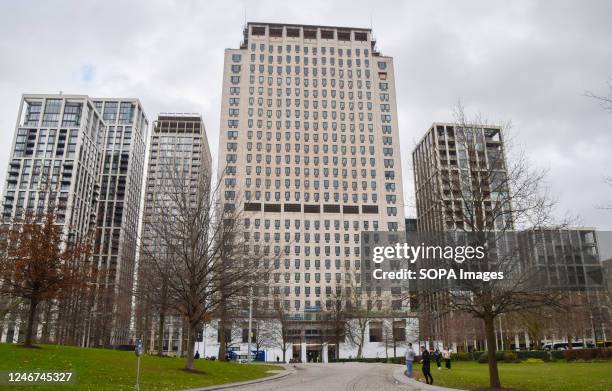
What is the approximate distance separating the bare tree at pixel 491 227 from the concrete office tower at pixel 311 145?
77.9 meters

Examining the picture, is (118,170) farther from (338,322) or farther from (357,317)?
(357,317)

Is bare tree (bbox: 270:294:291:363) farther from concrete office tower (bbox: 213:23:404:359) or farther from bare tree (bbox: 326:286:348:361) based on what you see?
concrete office tower (bbox: 213:23:404:359)

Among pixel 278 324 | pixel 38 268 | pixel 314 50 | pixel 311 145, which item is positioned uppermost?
pixel 314 50

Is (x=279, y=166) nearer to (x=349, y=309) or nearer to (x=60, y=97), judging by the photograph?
(x=349, y=309)

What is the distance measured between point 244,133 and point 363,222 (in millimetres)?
35181

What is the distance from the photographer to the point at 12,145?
474ft

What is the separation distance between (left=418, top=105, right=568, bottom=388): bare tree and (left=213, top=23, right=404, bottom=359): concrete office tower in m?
77.9

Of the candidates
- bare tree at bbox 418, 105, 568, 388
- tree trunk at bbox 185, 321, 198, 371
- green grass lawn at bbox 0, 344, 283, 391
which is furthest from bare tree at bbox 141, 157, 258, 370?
bare tree at bbox 418, 105, 568, 388

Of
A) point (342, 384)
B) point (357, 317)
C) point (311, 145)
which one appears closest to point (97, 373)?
point (342, 384)

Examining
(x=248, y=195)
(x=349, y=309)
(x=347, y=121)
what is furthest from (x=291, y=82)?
(x=349, y=309)

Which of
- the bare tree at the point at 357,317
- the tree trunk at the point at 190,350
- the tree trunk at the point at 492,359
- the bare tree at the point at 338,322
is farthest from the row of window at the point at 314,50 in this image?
the tree trunk at the point at 492,359

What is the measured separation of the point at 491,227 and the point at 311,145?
9433cm

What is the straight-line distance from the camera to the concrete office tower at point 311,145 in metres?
104

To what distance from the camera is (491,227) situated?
19797mm
